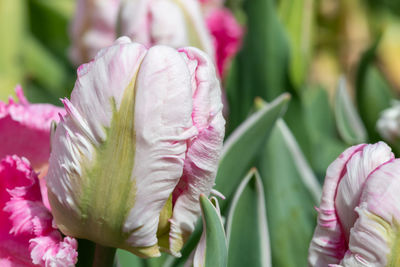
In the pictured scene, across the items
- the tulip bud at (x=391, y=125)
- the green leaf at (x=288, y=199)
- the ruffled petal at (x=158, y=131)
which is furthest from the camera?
the tulip bud at (x=391, y=125)

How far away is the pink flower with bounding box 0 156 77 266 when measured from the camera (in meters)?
0.35

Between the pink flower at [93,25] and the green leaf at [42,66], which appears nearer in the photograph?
the pink flower at [93,25]

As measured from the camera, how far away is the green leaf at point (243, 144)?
501 mm

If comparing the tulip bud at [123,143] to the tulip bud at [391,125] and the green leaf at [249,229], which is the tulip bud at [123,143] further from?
the tulip bud at [391,125]

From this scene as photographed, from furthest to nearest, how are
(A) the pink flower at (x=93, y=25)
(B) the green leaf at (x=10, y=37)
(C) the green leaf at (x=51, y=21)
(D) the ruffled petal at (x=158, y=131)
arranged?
(C) the green leaf at (x=51, y=21) → (B) the green leaf at (x=10, y=37) → (A) the pink flower at (x=93, y=25) → (D) the ruffled petal at (x=158, y=131)

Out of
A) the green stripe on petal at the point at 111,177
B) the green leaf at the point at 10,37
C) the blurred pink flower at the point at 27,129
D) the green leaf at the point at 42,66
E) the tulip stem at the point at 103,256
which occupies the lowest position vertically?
the green leaf at the point at 42,66

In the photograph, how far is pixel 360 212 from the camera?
34cm

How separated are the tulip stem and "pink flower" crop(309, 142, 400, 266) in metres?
0.11

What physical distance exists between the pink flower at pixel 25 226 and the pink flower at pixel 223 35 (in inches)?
16.3

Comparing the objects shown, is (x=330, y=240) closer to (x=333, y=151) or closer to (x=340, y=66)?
(x=333, y=151)

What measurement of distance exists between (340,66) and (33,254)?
6.20ft

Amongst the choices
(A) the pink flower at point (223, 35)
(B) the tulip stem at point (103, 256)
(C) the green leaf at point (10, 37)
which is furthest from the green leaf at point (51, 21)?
(B) the tulip stem at point (103, 256)

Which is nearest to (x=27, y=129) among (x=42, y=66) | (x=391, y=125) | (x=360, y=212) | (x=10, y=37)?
(x=360, y=212)

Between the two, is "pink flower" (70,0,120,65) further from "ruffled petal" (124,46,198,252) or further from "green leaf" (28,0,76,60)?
"green leaf" (28,0,76,60)
